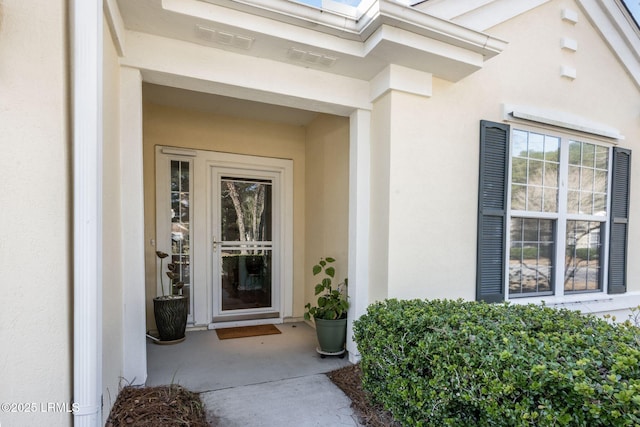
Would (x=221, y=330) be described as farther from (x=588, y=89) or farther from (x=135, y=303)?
(x=588, y=89)

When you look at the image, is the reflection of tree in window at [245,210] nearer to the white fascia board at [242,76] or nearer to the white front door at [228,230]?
the white front door at [228,230]

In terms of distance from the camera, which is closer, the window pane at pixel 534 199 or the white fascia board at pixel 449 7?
the white fascia board at pixel 449 7

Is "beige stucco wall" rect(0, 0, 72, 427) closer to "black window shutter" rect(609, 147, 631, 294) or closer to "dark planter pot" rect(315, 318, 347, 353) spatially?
"dark planter pot" rect(315, 318, 347, 353)

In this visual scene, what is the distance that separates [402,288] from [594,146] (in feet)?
10.7

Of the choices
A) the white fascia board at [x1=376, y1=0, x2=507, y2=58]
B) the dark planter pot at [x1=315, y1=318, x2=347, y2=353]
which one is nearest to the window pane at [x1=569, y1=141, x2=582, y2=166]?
the white fascia board at [x1=376, y1=0, x2=507, y2=58]

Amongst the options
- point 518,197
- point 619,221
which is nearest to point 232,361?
point 518,197

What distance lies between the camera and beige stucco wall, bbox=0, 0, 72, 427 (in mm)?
1306

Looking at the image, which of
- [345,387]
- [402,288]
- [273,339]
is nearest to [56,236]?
[345,387]

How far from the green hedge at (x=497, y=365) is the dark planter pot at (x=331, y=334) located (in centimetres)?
79

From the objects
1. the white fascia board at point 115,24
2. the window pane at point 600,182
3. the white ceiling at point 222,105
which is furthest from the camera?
the window pane at point 600,182

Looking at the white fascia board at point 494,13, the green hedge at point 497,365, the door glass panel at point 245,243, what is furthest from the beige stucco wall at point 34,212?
the white fascia board at point 494,13

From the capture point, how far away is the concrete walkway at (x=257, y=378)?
2285mm

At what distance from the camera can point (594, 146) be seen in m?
3.99

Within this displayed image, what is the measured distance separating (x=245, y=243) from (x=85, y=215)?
303 centimetres
